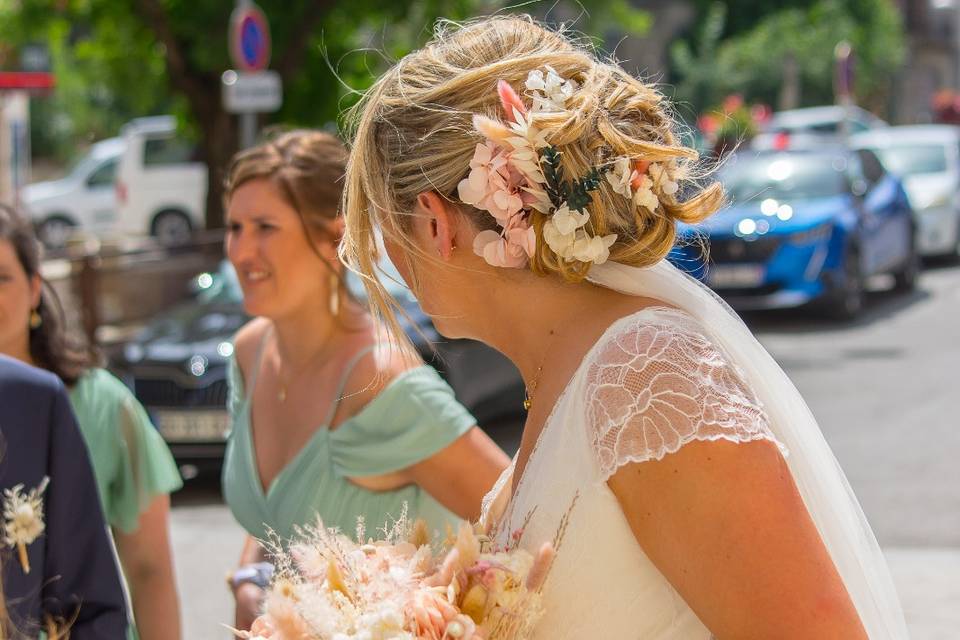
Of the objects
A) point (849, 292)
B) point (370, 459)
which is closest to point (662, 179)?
point (370, 459)

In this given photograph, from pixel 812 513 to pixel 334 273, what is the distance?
1865 millimetres

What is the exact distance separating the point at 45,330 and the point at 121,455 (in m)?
0.42

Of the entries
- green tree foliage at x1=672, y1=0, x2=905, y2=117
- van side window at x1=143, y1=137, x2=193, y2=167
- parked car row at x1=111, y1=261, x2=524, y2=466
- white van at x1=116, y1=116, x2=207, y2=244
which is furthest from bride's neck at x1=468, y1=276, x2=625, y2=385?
green tree foliage at x1=672, y1=0, x2=905, y2=117

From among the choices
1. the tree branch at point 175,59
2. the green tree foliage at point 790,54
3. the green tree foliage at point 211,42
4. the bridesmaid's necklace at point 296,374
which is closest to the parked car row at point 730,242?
the bridesmaid's necklace at point 296,374

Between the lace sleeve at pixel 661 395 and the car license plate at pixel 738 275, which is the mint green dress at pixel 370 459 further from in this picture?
the car license plate at pixel 738 275

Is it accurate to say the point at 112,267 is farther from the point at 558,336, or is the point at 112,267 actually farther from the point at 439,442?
the point at 558,336

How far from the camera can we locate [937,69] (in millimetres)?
59406

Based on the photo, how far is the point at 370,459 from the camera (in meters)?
3.14

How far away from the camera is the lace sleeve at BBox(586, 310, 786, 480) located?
5.83 ft

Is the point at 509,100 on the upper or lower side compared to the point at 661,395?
upper

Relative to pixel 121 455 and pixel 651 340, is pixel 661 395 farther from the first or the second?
pixel 121 455

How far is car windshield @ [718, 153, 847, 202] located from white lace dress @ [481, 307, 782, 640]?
42.0 feet

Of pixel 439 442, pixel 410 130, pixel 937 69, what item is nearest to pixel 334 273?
pixel 439 442

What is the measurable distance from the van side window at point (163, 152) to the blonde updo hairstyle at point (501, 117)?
79.1ft
